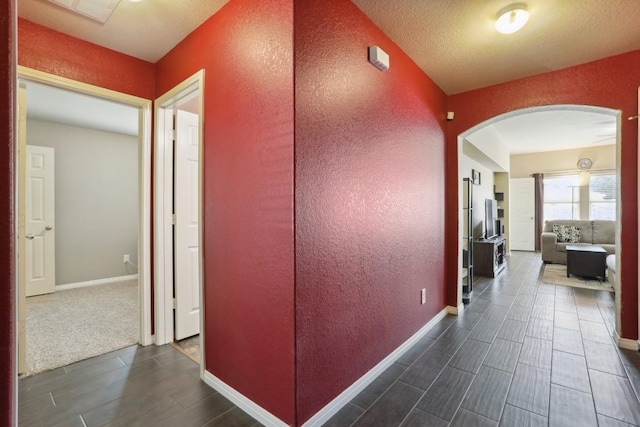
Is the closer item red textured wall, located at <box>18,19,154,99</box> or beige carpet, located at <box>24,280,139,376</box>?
red textured wall, located at <box>18,19,154,99</box>

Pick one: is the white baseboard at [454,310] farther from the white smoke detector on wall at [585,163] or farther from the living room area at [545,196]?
the white smoke detector on wall at [585,163]

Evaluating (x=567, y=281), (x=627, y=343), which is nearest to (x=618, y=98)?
(x=627, y=343)

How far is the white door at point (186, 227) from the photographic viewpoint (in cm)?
269

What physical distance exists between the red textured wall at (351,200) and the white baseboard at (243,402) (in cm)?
19

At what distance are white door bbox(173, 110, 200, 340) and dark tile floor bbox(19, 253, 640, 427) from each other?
0.34m

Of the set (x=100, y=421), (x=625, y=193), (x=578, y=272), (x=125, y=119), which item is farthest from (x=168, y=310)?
(x=578, y=272)

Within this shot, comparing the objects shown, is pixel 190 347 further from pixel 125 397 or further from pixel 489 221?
pixel 489 221

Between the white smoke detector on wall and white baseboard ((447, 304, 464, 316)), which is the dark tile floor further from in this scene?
the white smoke detector on wall

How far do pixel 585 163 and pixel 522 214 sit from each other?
5.89ft

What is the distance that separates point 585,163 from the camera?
23.2 feet

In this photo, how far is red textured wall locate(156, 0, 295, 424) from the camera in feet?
5.06

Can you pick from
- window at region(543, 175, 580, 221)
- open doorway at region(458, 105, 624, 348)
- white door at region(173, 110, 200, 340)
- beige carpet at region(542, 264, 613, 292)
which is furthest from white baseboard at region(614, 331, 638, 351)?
window at region(543, 175, 580, 221)

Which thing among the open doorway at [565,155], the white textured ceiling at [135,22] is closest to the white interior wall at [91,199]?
the white textured ceiling at [135,22]

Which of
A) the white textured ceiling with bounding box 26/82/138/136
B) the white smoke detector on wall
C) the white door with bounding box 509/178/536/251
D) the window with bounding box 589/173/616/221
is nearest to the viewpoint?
the white textured ceiling with bounding box 26/82/138/136
